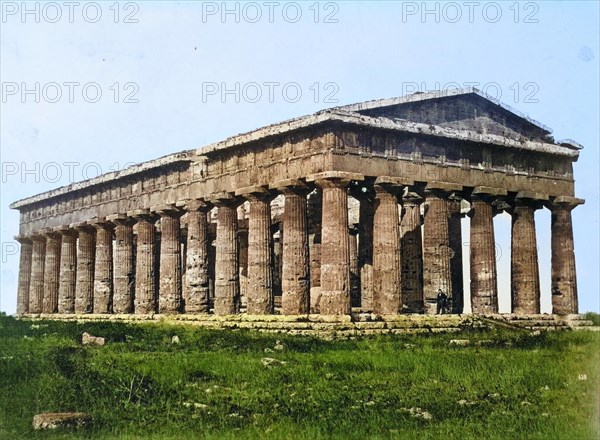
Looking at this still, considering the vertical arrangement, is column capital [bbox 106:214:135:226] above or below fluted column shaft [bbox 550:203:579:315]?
above

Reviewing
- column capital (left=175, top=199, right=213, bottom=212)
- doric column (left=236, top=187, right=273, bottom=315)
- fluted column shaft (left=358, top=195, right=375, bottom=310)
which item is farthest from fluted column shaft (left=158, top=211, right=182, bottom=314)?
fluted column shaft (left=358, top=195, right=375, bottom=310)

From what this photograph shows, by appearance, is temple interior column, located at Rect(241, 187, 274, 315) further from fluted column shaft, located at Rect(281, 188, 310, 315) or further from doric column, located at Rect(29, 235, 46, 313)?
doric column, located at Rect(29, 235, 46, 313)

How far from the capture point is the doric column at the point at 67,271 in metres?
41.9

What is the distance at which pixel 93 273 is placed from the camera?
40.4 m

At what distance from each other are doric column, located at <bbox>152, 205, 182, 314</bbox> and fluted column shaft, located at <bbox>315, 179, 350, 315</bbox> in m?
9.67

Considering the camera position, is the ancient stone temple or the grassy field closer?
the grassy field

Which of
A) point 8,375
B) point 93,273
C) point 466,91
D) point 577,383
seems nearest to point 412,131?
point 466,91

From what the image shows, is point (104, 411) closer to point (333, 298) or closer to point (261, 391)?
point (261, 391)

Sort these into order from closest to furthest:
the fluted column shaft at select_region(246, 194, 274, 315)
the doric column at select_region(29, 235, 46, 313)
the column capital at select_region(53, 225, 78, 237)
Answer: the fluted column shaft at select_region(246, 194, 274, 315) < the column capital at select_region(53, 225, 78, 237) < the doric column at select_region(29, 235, 46, 313)

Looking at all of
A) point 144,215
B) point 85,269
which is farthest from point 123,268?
point 85,269

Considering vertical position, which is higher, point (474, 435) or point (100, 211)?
point (100, 211)

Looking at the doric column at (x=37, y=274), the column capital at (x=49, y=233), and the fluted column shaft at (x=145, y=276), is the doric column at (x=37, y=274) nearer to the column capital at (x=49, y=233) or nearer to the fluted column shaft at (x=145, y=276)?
the column capital at (x=49, y=233)

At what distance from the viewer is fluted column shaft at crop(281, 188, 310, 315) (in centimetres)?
2689

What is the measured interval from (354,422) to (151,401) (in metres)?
3.78
